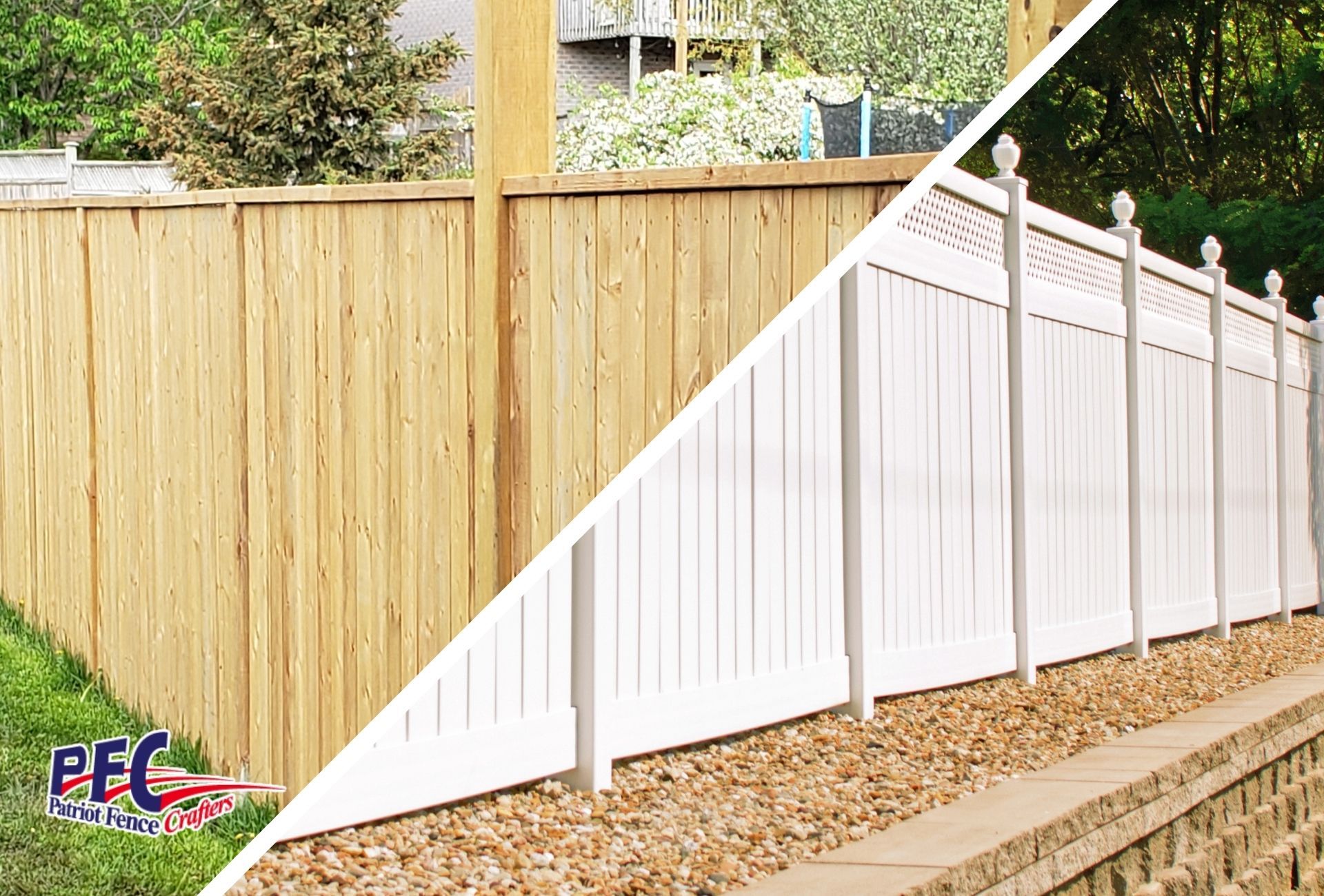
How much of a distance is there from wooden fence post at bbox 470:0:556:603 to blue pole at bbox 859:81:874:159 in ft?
2.24

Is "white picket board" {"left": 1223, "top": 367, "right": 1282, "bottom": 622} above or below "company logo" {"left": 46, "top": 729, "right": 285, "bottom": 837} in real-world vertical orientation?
above

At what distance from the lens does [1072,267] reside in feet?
5.95

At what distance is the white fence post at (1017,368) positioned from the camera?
1.72 m

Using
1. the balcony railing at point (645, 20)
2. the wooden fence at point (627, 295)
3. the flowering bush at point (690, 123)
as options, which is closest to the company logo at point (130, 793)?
the wooden fence at point (627, 295)

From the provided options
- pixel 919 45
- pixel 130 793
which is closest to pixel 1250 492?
pixel 919 45

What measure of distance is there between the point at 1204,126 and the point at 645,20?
11.9ft

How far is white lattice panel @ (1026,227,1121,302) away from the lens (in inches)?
70.2

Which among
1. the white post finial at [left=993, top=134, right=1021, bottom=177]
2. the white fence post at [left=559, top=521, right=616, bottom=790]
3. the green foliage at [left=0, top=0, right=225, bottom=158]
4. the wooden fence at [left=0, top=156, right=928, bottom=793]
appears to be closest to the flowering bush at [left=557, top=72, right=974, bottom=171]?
the green foliage at [left=0, top=0, right=225, bottom=158]

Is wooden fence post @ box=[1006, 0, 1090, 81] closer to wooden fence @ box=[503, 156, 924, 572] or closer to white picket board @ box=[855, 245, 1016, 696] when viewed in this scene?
white picket board @ box=[855, 245, 1016, 696]

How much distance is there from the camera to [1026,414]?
68.0 inches

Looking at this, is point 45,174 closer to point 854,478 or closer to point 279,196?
point 279,196

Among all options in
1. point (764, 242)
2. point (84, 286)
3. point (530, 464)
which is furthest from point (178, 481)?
point (764, 242)

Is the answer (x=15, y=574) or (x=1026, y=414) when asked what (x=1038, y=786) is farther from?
(x=15, y=574)

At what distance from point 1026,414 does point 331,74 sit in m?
6.52
